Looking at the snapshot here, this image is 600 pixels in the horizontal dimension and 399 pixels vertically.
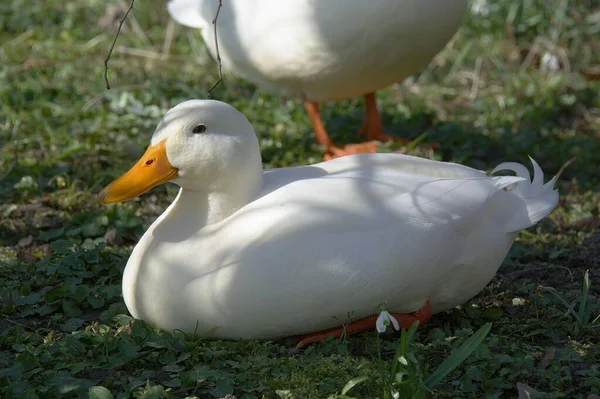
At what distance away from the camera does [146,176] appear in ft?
11.4

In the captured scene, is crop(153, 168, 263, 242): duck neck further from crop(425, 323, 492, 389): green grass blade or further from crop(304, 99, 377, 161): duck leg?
crop(304, 99, 377, 161): duck leg

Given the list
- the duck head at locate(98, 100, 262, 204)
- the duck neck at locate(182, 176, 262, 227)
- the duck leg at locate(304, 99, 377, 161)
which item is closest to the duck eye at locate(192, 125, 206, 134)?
the duck head at locate(98, 100, 262, 204)

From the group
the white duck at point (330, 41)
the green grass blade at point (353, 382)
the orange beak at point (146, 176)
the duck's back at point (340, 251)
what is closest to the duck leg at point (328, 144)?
the white duck at point (330, 41)

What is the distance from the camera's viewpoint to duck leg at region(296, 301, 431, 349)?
3.39 m

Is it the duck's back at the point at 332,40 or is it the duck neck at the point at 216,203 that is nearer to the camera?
the duck neck at the point at 216,203

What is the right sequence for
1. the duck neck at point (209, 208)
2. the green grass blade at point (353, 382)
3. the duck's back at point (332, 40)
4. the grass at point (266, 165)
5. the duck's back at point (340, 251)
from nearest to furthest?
the green grass blade at point (353, 382)
the grass at point (266, 165)
the duck's back at point (340, 251)
the duck neck at point (209, 208)
the duck's back at point (332, 40)

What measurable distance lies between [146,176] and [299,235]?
658 mm

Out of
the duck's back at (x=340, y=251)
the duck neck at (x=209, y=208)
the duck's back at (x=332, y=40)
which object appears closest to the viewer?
the duck's back at (x=340, y=251)

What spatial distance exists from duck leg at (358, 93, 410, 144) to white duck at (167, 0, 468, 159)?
0.61ft

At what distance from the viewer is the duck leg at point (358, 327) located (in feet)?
11.1

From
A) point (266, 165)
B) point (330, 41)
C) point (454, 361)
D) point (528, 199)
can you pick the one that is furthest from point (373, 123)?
point (454, 361)

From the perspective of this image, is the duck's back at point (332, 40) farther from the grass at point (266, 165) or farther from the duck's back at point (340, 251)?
the duck's back at point (340, 251)

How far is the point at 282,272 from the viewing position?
125 inches

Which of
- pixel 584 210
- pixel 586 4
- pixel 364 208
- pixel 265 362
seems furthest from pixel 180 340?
pixel 586 4
